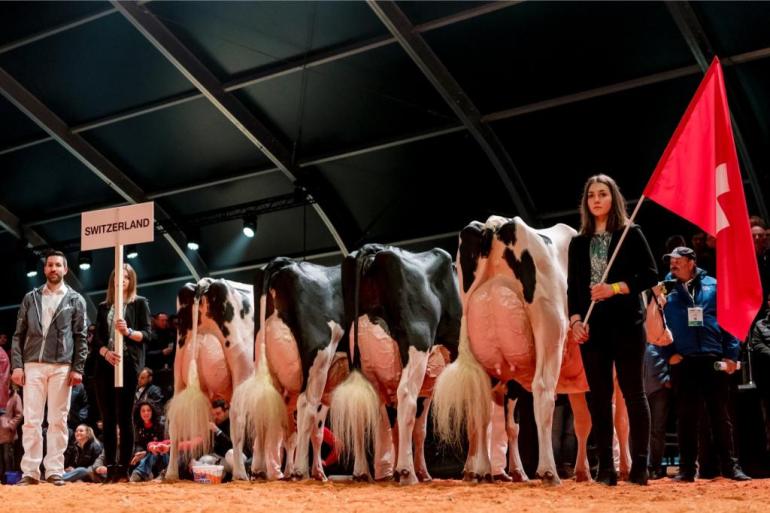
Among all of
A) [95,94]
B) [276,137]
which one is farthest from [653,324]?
[95,94]

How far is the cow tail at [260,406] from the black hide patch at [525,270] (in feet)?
7.73

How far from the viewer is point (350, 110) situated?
45.6ft

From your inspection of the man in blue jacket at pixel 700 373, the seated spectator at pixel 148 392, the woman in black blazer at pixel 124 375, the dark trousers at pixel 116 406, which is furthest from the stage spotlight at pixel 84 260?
the man in blue jacket at pixel 700 373

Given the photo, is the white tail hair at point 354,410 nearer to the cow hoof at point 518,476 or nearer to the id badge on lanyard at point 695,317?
the cow hoof at point 518,476

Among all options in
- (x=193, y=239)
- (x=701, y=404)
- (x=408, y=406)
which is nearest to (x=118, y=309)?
(x=408, y=406)

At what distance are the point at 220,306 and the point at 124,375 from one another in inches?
42.0

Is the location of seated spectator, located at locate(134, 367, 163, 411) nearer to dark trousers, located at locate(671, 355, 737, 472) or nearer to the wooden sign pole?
the wooden sign pole

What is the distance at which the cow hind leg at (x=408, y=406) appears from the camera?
256 inches

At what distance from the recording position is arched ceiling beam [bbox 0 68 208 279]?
47.9ft

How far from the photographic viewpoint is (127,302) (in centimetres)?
854

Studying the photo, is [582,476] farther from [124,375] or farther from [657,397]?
[124,375]

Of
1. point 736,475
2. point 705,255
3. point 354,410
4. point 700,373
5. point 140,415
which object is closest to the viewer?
point 354,410

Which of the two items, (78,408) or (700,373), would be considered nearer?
(700,373)

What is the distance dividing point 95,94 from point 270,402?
8949 millimetres
